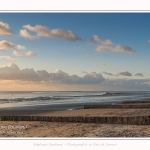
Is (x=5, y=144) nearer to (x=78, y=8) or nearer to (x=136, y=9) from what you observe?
(x=78, y=8)

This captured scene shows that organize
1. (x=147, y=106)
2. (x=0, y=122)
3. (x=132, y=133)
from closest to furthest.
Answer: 1. (x=132, y=133)
2. (x=0, y=122)
3. (x=147, y=106)

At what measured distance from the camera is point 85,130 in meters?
10.3

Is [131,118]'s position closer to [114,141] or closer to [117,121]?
[117,121]

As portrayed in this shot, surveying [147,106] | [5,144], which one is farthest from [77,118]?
[147,106]

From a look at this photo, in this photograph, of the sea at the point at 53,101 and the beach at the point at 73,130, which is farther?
the sea at the point at 53,101

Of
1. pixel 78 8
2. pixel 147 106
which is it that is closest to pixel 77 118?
pixel 78 8

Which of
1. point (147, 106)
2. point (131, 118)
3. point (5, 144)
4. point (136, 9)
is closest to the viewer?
point (5, 144)

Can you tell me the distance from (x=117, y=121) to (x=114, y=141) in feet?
12.7

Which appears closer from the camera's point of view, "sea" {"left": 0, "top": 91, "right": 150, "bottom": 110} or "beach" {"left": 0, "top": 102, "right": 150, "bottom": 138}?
"beach" {"left": 0, "top": 102, "right": 150, "bottom": 138}

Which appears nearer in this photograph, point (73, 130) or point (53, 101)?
point (73, 130)

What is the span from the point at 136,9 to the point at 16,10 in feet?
14.6

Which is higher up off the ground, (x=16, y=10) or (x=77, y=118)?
(x=16, y=10)

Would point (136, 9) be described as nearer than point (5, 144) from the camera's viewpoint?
No

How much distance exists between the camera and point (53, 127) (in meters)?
10.9
